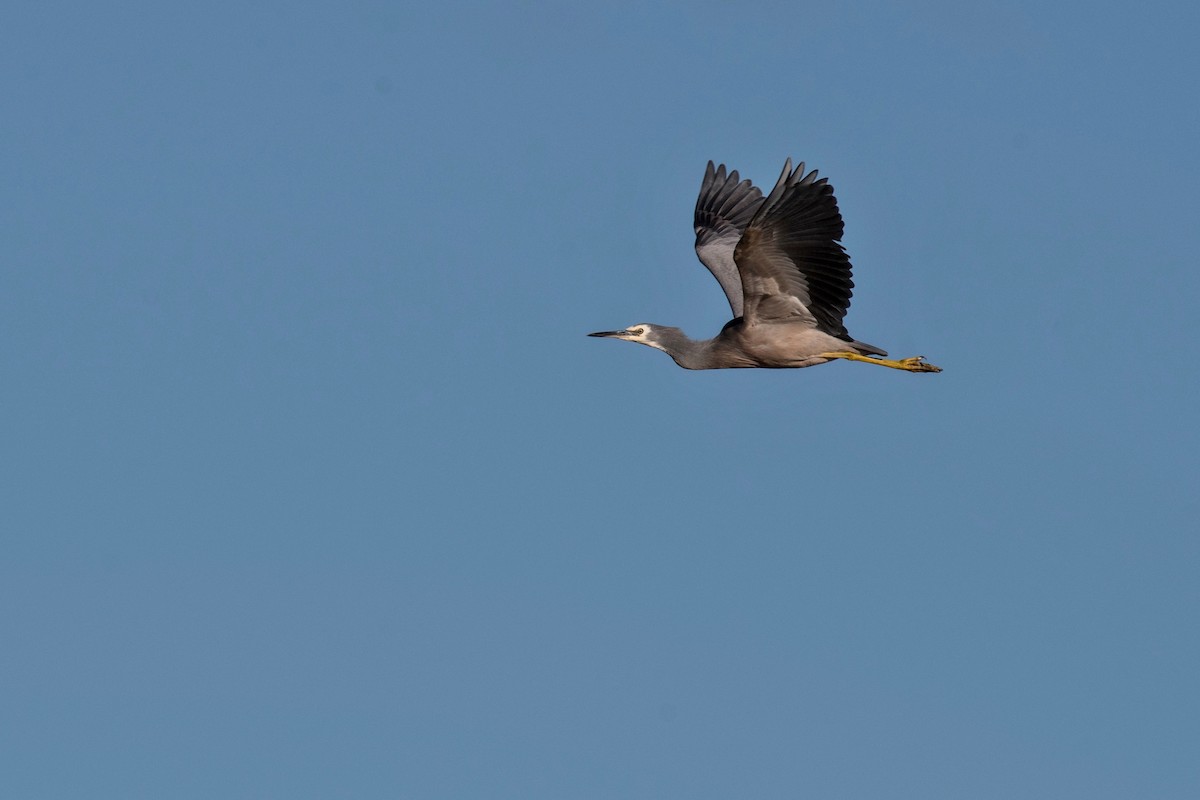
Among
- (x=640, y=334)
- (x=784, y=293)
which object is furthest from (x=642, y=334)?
(x=784, y=293)

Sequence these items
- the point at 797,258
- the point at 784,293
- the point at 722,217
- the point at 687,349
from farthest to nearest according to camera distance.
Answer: the point at 722,217 → the point at 687,349 → the point at 784,293 → the point at 797,258

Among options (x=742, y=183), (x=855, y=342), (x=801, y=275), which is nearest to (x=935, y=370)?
(x=855, y=342)

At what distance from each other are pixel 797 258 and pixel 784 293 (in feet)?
2.94

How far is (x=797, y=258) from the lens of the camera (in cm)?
2244

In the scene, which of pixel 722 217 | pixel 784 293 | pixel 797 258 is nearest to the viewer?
pixel 797 258

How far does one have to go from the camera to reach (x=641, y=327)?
25.9 m

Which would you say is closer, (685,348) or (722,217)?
(685,348)

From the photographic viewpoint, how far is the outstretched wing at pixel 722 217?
27016 millimetres

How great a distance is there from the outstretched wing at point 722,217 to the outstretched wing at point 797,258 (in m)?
3.11

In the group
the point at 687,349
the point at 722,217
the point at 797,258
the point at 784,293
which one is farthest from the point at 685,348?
the point at 722,217

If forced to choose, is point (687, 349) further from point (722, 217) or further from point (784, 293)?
point (722, 217)

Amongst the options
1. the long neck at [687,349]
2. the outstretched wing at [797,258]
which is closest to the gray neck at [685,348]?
the long neck at [687,349]

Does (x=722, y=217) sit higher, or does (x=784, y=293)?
(x=722, y=217)

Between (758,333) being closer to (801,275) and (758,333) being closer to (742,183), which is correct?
(801,275)
